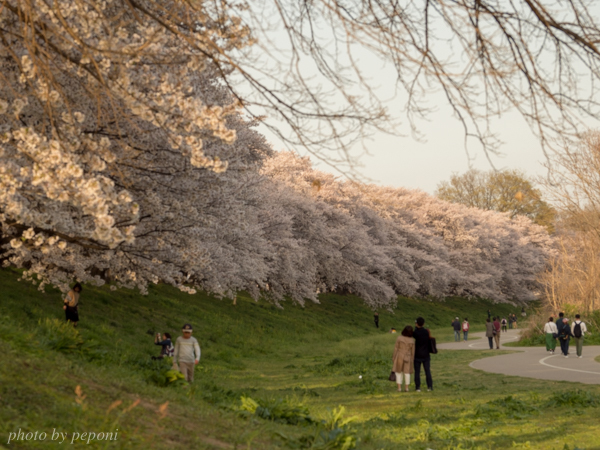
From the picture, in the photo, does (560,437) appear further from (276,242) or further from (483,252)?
(483,252)

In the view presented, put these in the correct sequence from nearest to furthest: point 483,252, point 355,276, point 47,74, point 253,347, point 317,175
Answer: point 47,74 → point 253,347 → point 355,276 → point 317,175 → point 483,252

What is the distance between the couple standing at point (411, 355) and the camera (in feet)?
46.7

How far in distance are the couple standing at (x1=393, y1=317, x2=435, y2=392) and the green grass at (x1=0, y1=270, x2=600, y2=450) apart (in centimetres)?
56

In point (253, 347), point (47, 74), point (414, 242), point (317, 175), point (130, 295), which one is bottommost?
point (253, 347)

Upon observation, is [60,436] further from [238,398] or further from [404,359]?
[404,359]

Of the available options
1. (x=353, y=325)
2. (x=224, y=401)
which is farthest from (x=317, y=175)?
(x=224, y=401)

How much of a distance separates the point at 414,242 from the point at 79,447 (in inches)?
2375

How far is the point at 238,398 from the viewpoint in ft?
34.8

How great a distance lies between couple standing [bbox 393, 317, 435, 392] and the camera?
14227 mm

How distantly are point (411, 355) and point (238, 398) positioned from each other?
5286 millimetres

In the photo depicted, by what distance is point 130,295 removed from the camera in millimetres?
27172

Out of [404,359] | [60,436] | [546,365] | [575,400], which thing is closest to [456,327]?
[546,365]

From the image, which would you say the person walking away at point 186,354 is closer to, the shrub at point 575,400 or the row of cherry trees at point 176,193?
the row of cherry trees at point 176,193

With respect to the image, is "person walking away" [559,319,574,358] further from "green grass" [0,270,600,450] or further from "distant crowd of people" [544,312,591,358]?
"green grass" [0,270,600,450]
